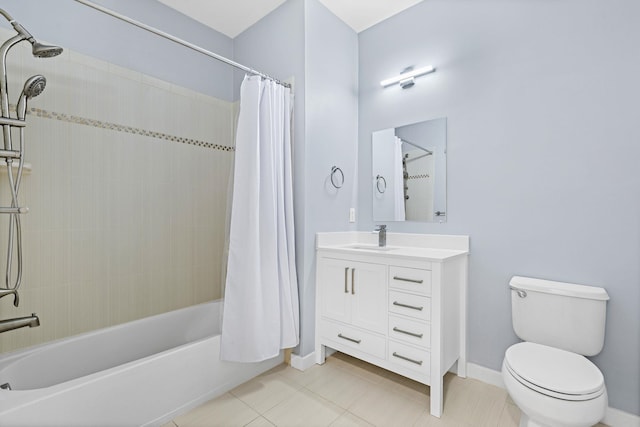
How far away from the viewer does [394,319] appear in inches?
68.8

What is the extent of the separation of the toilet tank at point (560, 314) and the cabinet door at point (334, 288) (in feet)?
3.16

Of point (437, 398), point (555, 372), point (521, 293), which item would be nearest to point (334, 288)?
point (437, 398)

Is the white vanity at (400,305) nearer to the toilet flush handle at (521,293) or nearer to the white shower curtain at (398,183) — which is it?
the white shower curtain at (398,183)

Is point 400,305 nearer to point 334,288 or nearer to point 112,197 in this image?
point 334,288

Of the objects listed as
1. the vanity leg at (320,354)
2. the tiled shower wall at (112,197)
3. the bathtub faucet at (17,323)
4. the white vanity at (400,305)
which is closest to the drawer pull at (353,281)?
the white vanity at (400,305)

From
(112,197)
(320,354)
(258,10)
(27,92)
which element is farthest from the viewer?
(258,10)

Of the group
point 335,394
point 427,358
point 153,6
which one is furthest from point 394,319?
point 153,6

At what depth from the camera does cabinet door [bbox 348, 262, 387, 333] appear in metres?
1.80

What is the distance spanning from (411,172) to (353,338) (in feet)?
4.16

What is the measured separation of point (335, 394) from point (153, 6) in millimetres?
3011

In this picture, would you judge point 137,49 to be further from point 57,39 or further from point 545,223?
point 545,223

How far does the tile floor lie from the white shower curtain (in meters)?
1.13

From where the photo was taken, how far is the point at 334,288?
2.05m

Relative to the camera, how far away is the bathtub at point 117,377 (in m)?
1.16
